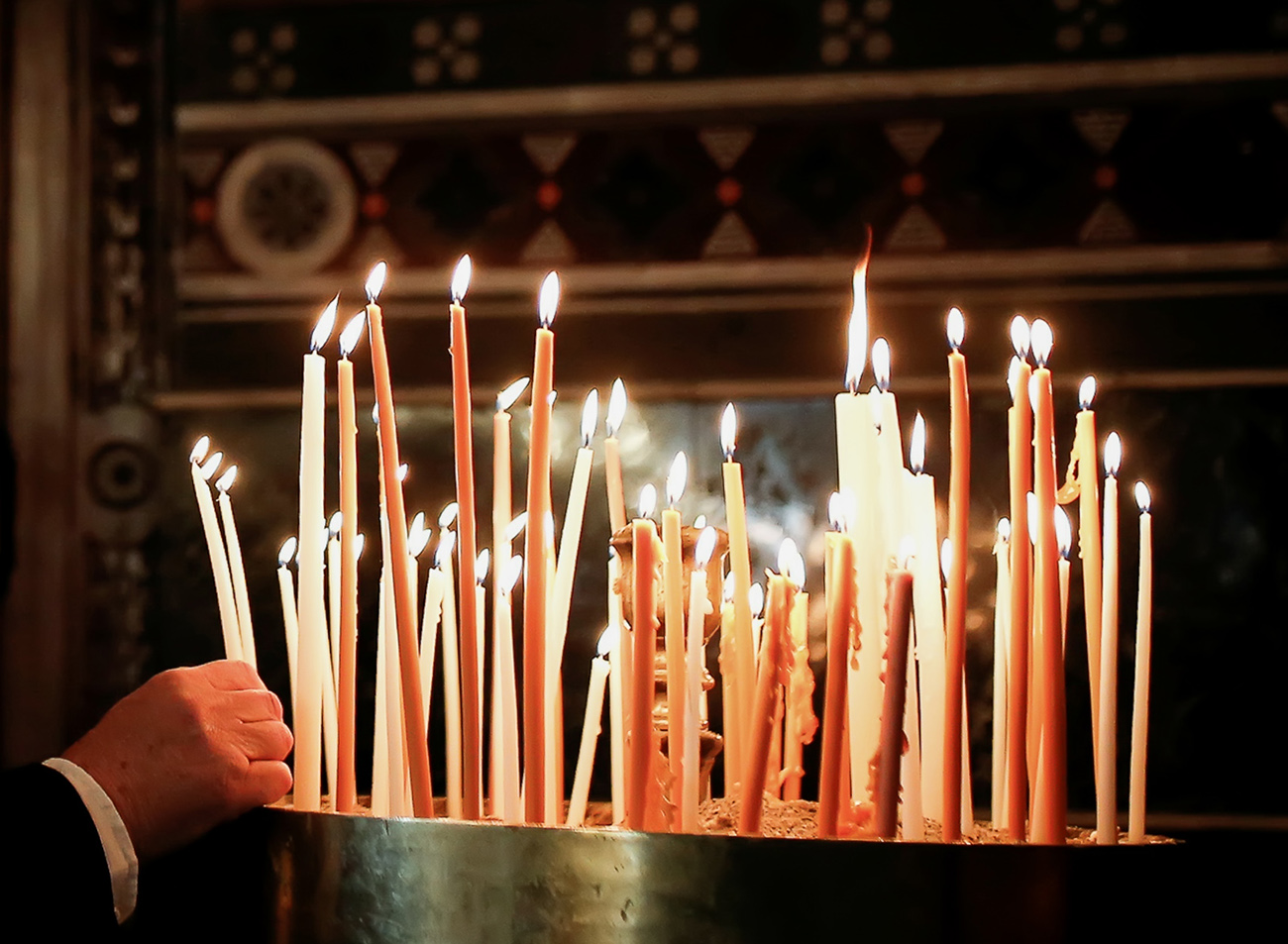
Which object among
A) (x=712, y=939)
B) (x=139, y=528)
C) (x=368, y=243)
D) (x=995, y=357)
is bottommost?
(x=712, y=939)

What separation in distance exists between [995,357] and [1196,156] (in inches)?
12.2

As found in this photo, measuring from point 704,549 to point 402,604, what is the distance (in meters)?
0.15

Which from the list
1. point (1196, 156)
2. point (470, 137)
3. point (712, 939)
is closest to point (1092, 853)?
point (712, 939)

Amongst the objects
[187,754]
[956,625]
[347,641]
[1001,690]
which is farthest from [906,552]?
[187,754]

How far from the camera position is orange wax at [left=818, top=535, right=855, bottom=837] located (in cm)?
57

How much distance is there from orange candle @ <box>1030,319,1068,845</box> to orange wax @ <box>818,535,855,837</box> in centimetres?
9

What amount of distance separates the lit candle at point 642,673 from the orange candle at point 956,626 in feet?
0.43

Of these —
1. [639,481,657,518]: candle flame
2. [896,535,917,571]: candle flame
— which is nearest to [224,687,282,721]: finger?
[639,481,657,518]: candle flame

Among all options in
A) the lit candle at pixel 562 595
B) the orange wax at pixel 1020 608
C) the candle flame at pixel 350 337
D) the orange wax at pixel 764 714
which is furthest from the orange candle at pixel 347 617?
the orange wax at pixel 1020 608

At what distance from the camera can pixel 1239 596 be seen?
1385 millimetres

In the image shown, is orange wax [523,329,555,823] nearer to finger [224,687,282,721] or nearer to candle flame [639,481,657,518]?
candle flame [639,481,657,518]

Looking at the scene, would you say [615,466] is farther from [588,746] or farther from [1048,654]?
[1048,654]

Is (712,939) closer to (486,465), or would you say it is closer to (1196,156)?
(486,465)

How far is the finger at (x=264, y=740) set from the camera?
2.36 feet
